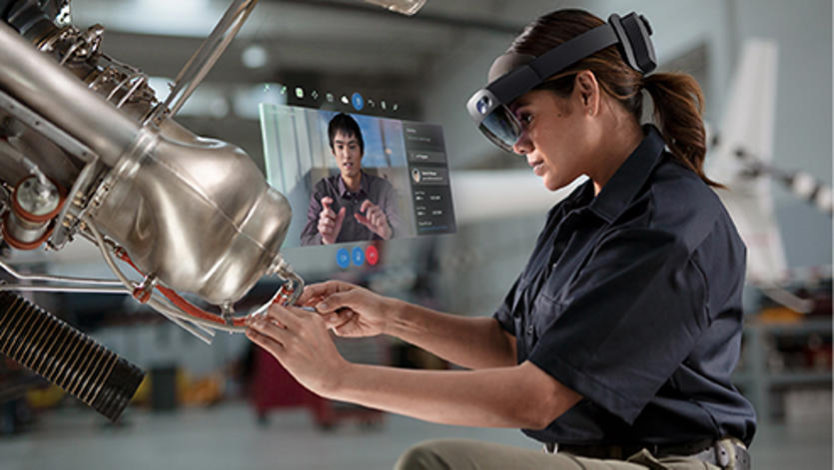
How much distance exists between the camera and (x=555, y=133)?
1014 mm

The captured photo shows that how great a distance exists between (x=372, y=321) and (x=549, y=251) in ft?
1.04

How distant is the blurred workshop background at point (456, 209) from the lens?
136cm

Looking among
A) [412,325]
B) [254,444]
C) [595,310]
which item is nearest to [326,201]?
[412,325]

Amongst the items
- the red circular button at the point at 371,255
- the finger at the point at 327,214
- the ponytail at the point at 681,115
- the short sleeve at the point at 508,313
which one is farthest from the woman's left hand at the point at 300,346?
the ponytail at the point at 681,115

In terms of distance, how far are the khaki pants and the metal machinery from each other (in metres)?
0.25

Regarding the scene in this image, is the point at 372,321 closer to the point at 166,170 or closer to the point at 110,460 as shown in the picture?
the point at 166,170

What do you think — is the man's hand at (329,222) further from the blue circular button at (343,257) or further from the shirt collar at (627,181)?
the shirt collar at (627,181)

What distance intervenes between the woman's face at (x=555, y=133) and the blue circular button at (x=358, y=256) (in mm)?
335

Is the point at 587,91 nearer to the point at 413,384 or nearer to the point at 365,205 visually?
the point at 365,205

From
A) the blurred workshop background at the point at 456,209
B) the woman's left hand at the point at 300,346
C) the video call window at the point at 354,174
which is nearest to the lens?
the woman's left hand at the point at 300,346

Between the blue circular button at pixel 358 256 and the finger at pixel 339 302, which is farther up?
the blue circular button at pixel 358 256

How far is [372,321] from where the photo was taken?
114 centimetres

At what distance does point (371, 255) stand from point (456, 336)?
211 mm

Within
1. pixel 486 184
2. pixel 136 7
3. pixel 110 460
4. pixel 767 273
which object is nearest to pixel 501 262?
pixel 486 184
